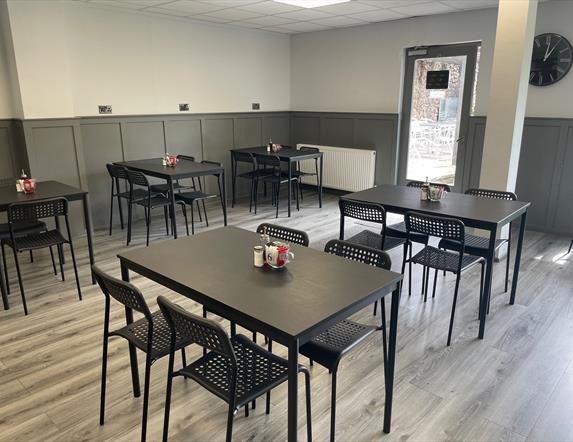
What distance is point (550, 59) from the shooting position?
4883mm

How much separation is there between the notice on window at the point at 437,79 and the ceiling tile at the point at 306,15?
158cm

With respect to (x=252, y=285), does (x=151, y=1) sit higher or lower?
higher

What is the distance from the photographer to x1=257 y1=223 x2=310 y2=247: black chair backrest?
8.37ft

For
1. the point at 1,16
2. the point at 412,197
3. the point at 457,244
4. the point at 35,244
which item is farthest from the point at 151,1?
the point at 457,244

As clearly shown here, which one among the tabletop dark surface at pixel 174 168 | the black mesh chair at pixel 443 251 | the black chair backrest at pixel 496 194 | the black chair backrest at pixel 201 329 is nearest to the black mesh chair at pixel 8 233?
the tabletop dark surface at pixel 174 168

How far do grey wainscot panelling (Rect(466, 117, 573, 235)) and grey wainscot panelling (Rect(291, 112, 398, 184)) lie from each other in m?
1.78

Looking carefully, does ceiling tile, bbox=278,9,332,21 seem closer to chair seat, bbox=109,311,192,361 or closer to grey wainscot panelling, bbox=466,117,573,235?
grey wainscot panelling, bbox=466,117,573,235

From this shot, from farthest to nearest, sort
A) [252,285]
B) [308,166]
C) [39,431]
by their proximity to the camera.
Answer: [308,166], [39,431], [252,285]

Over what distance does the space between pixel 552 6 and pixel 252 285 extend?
4924 mm

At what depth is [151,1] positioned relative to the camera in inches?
193

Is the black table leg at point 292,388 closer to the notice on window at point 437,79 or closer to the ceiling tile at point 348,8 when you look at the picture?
the ceiling tile at point 348,8

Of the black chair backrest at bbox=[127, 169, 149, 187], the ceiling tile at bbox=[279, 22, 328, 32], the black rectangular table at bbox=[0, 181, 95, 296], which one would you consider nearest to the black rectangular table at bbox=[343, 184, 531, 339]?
the black rectangular table at bbox=[0, 181, 95, 296]

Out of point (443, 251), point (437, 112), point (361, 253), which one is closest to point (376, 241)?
point (443, 251)

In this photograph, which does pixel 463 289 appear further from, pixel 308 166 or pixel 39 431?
pixel 308 166
